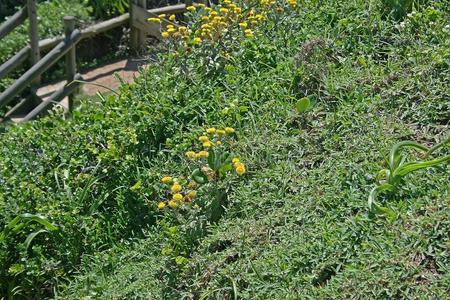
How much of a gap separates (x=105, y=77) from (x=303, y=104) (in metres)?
5.96

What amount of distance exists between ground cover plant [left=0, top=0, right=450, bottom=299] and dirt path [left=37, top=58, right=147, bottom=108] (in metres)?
3.84

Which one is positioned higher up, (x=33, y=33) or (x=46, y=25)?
(x=33, y=33)

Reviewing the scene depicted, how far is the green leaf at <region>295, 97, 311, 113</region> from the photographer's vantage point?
5.54 meters

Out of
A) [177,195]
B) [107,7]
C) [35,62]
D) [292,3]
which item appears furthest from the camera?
[107,7]

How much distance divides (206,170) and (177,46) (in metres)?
1.82

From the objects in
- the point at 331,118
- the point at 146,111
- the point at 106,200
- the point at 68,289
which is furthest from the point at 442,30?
the point at 68,289

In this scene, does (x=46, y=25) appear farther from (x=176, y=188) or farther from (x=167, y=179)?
(x=176, y=188)

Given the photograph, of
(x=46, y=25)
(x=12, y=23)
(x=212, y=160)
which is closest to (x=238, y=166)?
(x=212, y=160)

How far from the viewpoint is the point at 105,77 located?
36.4 feet

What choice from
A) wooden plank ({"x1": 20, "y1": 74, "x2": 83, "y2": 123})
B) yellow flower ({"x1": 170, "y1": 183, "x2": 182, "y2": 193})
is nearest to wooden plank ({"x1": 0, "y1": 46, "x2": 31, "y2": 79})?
wooden plank ({"x1": 20, "y1": 74, "x2": 83, "y2": 123})

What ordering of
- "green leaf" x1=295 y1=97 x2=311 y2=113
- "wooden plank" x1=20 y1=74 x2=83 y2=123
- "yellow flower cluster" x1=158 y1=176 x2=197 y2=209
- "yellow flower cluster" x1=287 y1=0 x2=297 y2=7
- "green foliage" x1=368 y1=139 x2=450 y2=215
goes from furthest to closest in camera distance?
"wooden plank" x1=20 y1=74 x2=83 y2=123, "yellow flower cluster" x1=287 y1=0 x2=297 y2=7, "green leaf" x1=295 y1=97 x2=311 y2=113, "yellow flower cluster" x1=158 y1=176 x2=197 y2=209, "green foliage" x1=368 y1=139 x2=450 y2=215

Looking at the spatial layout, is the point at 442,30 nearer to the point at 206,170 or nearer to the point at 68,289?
the point at 206,170

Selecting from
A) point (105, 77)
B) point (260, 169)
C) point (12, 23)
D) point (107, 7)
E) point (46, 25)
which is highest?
point (260, 169)

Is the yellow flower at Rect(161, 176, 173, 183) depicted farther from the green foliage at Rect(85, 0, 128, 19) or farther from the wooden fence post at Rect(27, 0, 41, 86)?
the green foliage at Rect(85, 0, 128, 19)
